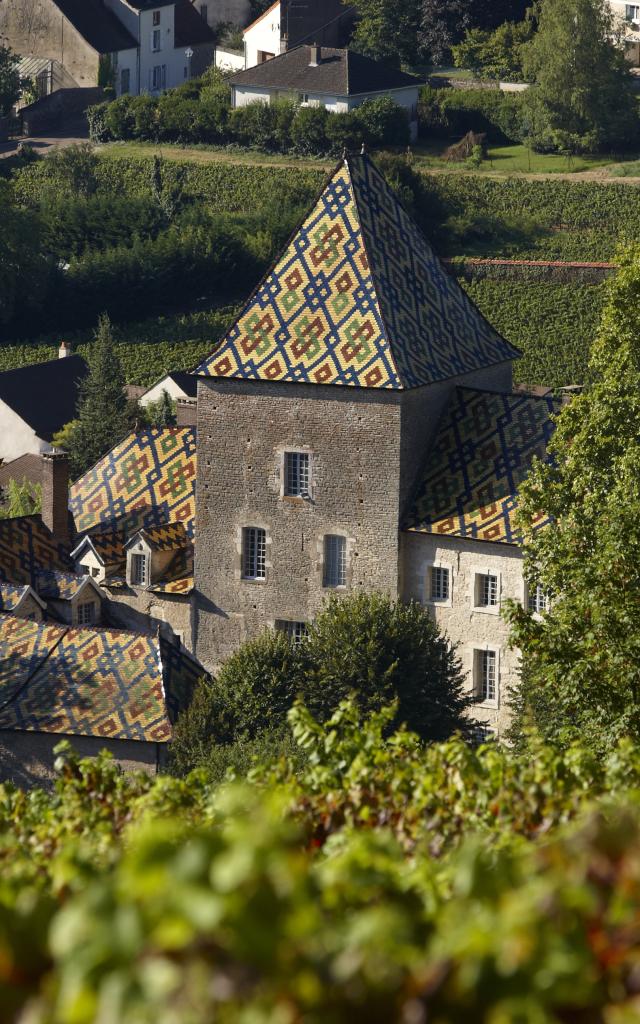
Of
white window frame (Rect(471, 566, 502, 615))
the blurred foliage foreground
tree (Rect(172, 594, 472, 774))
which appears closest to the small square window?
white window frame (Rect(471, 566, 502, 615))

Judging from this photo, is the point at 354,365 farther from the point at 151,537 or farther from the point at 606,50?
the point at 606,50

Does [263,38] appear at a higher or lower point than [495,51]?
higher

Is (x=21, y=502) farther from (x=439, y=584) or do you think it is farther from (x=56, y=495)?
(x=439, y=584)

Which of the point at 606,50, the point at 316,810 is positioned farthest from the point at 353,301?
the point at 606,50

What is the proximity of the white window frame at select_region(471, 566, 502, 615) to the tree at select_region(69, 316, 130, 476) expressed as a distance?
2731 cm

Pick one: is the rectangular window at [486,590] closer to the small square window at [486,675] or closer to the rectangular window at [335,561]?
the small square window at [486,675]

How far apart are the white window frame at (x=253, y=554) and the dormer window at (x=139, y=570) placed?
2.75 metres

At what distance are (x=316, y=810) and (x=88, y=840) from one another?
1.86m

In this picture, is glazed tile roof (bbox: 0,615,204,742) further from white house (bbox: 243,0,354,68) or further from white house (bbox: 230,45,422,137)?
white house (bbox: 243,0,354,68)

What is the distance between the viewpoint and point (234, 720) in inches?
1626

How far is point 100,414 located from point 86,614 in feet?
78.1

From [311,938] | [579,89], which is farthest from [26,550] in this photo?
[579,89]

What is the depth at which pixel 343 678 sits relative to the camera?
42.1 m

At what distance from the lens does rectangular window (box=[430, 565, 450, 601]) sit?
152 ft
